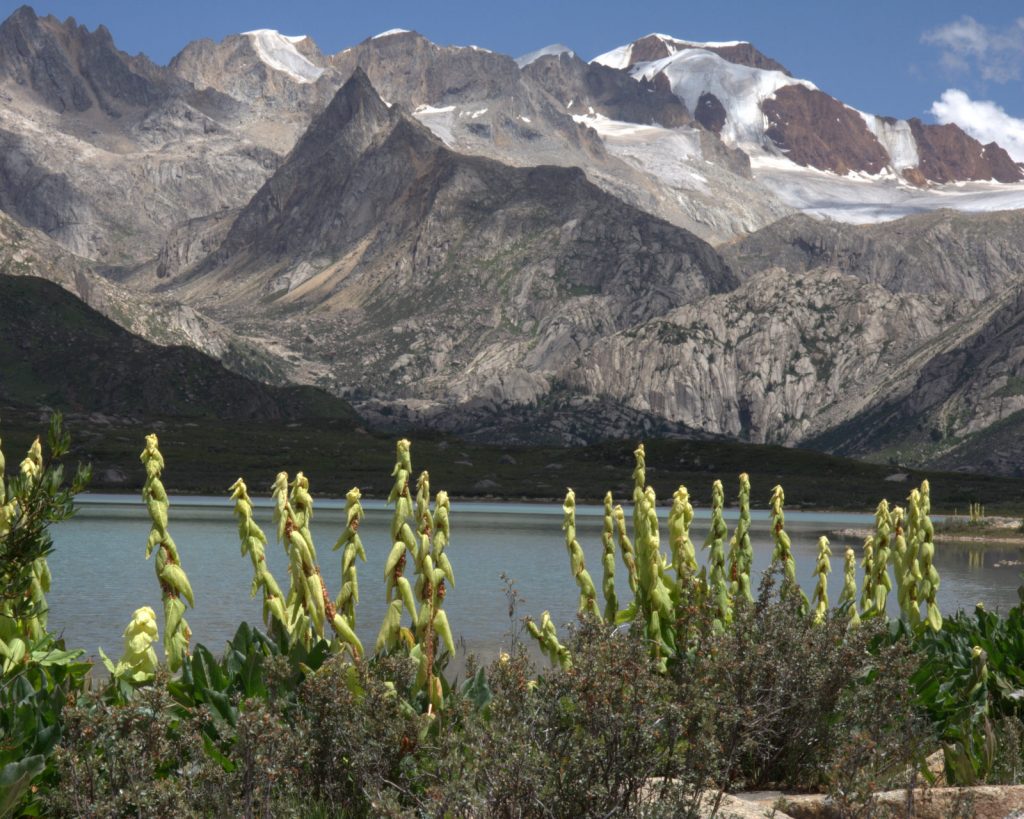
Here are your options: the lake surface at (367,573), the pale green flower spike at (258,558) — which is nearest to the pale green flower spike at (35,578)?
the pale green flower spike at (258,558)

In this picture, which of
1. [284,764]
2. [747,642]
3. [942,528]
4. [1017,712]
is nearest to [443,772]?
[284,764]

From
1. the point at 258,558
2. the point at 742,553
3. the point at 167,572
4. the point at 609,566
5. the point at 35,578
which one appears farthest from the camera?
the point at 742,553

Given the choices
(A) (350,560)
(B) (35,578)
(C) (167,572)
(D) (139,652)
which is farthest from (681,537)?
(B) (35,578)

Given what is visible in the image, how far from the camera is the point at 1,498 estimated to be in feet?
44.7

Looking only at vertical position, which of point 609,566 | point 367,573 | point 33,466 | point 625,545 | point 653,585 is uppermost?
point 33,466

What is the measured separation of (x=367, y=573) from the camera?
68.2 meters

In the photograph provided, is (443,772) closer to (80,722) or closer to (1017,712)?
(80,722)

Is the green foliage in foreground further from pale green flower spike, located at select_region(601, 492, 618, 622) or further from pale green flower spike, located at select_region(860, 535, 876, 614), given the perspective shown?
pale green flower spike, located at select_region(860, 535, 876, 614)

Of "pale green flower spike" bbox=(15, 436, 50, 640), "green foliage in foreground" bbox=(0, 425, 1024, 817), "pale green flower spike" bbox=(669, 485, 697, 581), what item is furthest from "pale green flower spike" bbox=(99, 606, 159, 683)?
"pale green flower spike" bbox=(669, 485, 697, 581)

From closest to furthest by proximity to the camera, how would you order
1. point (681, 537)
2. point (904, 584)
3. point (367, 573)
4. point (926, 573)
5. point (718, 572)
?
point (681, 537) < point (718, 572) < point (904, 584) < point (926, 573) < point (367, 573)

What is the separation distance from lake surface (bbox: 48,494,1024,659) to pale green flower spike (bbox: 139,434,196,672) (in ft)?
43.3

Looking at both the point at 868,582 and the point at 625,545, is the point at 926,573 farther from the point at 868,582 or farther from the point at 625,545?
the point at 625,545

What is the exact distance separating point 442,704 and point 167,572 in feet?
10.5

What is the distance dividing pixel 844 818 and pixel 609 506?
7093 mm
